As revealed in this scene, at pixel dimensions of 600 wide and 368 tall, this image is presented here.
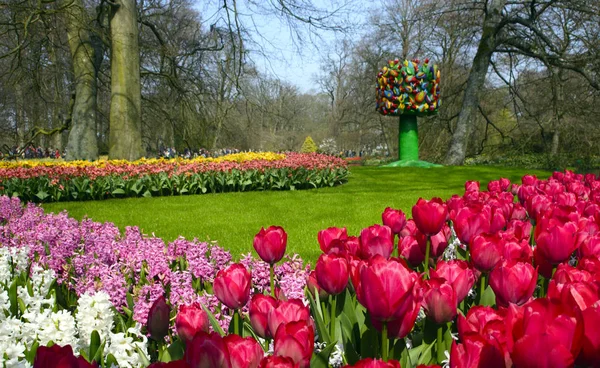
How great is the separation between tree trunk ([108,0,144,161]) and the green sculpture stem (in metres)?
9.55

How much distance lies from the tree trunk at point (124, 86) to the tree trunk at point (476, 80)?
11.2m

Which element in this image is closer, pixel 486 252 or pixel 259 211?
pixel 486 252

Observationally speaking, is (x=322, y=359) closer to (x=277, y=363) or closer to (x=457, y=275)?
(x=277, y=363)

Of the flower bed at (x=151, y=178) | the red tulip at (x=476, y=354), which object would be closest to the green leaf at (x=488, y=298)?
the red tulip at (x=476, y=354)

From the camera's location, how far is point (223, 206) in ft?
27.5

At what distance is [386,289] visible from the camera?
962 millimetres

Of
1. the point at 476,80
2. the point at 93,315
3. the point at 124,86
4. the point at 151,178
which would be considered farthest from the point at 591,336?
the point at 476,80

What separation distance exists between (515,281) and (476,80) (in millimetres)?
17877

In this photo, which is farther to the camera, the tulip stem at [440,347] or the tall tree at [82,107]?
the tall tree at [82,107]

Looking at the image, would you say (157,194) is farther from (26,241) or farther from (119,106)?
(26,241)

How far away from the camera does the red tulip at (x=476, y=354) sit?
0.76 metres

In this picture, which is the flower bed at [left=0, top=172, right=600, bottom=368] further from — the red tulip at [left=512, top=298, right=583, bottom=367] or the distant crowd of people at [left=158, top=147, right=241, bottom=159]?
the distant crowd of people at [left=158, top=147, right=241, bottom=159]

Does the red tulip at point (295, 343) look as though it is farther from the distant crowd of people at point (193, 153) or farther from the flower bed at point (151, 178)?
the distant crowd of people at point (193, 153)

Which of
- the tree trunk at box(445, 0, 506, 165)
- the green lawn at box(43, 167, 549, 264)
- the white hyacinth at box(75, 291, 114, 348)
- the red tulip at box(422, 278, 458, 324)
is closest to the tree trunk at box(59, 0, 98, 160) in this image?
the green lawn at box(43, 167, 549, 264)
